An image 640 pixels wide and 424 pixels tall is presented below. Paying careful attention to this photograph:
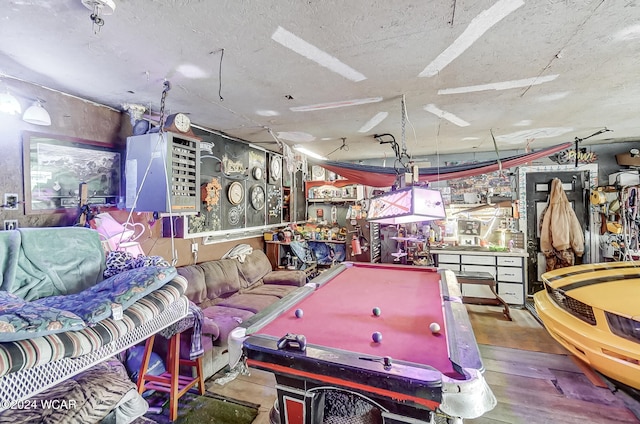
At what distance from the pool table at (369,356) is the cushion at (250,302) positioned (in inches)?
44.2

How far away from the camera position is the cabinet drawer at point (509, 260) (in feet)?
14.6

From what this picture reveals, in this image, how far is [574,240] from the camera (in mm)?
4730

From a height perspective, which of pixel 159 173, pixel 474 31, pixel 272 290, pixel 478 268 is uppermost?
pixel 474 31

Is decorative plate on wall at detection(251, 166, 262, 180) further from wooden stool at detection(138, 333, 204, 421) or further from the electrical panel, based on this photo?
wooden stool at detection(138, 333, 204, 421)

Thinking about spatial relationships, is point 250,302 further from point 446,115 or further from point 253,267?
point 446,115

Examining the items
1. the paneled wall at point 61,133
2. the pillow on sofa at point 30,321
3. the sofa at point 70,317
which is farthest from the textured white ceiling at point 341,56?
the pillow on sofa at point 30,321

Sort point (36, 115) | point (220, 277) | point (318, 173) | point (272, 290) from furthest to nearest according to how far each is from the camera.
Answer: point (318, 173)
point (272, 290)
point (220, 277)
point (36, 115)

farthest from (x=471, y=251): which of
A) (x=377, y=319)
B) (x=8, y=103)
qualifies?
(x=8, y=103)

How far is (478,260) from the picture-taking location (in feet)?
15.2

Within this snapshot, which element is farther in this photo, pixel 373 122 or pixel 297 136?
pixel 297 136

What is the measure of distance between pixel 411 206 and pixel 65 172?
9.97 feet

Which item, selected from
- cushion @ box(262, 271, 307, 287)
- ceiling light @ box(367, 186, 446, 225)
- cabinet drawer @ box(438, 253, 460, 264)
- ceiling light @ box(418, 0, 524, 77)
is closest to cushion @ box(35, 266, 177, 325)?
ceiling light @ box(367, 186, 446, 225)

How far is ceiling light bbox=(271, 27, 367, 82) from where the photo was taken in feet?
5.46

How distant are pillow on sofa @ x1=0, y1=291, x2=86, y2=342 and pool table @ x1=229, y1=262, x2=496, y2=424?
0.79m
